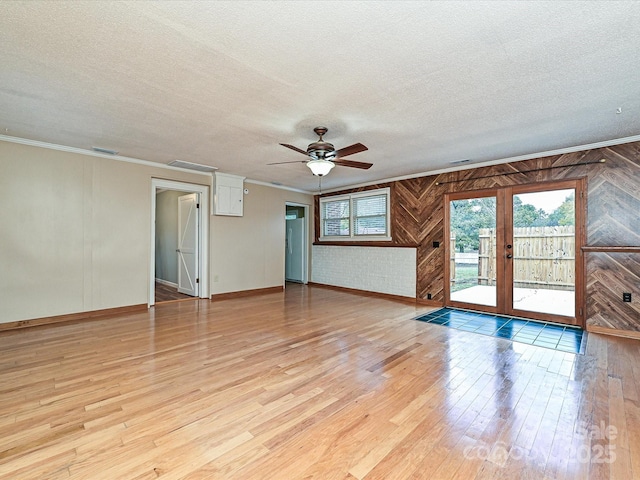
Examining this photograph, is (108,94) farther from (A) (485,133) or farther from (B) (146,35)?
(A) (485,133)

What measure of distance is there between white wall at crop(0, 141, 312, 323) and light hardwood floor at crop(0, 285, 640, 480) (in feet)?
2.34

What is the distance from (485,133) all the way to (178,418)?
4.30 m

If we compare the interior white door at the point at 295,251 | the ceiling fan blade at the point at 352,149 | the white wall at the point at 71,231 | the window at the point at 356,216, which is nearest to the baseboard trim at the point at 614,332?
the window at the point at 356,216

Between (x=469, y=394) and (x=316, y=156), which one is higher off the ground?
(x=316, y=156)

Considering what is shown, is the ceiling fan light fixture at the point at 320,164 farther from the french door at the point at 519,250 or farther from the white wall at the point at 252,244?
the white wall at the point at 252,244

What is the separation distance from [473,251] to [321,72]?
166 inches

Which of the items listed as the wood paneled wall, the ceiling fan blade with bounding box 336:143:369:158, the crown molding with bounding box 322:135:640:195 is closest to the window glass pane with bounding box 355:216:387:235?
the crown molding with bounding box 322:135:640:195

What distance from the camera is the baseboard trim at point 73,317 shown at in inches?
158

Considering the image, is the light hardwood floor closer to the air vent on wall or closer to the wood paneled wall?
the wood paneled wall

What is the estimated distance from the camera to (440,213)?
5.58 meters

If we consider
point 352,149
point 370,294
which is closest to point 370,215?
point 370,294

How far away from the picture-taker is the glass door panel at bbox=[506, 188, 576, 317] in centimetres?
429

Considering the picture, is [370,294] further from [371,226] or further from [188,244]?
[188,244]

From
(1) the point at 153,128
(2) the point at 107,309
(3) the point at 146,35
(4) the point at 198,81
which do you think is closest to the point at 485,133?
(4) the point at 198,81
